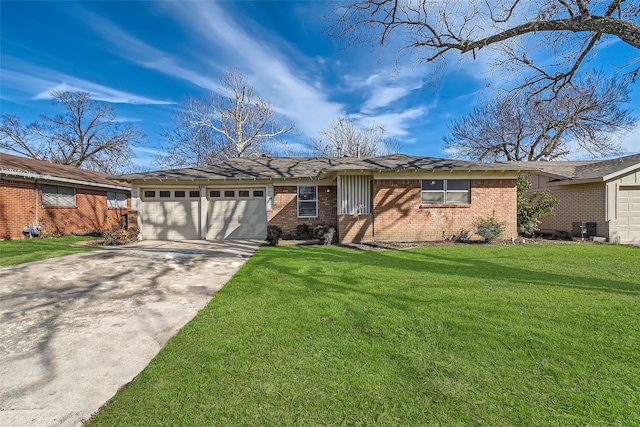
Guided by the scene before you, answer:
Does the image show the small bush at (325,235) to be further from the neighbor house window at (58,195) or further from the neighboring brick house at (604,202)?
the neighbor house window at (58,195)

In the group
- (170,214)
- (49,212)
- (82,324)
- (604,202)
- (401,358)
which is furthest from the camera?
(49,212)

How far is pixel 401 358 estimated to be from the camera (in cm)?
271

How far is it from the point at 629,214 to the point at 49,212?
25094 mm

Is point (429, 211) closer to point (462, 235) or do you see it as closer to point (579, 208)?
point (462, 235)

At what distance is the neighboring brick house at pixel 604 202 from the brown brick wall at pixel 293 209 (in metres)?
10.1

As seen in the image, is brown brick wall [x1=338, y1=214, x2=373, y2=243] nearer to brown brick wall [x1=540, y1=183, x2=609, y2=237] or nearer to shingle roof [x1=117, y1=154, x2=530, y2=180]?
shingle roof [x1=117, y1=154, x2=530, y2=180]

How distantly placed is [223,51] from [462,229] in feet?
47.8

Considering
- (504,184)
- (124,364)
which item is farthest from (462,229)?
(124,364)

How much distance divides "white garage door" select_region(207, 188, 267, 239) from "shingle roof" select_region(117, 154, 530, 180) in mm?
830

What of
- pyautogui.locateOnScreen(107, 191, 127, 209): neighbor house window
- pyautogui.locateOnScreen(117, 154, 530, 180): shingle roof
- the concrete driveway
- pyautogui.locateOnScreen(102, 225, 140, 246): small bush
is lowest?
the concrete driveway

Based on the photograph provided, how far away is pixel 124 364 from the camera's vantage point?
273 centimetres

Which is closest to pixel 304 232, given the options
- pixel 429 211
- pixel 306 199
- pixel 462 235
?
pixel 306 199

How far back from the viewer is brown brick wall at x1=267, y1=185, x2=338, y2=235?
12820 millimetres

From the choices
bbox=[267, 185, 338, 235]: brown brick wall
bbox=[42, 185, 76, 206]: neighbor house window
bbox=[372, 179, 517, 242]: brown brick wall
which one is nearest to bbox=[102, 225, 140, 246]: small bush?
bbox=[42, 185, 76, 206]: neighbor house window
